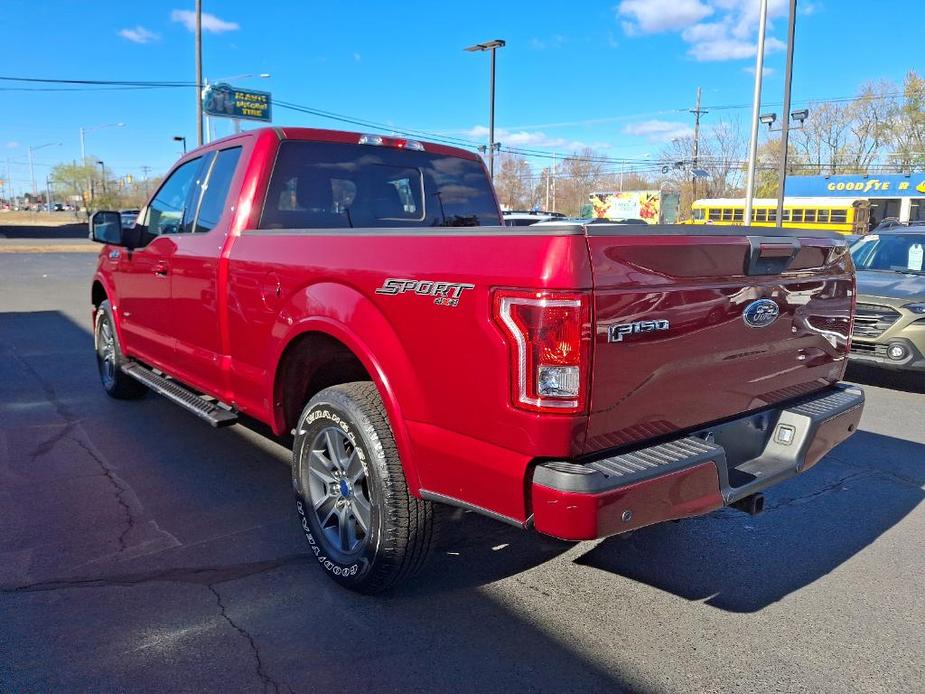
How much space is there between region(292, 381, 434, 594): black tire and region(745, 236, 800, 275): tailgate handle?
1581 mm

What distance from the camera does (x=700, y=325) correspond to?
264cm

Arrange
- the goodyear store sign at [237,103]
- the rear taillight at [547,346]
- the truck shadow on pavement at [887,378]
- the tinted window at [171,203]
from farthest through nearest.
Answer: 1. the goodyear store sign at [237,103]
2. the truck shadow on pavement at [887,378]
3. the tinted window at [171,203]
4. the rear taillight at [547,346]

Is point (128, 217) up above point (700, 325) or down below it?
above

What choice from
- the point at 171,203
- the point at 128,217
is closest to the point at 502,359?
the point at 171,203

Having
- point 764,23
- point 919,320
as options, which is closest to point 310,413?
point 919,320

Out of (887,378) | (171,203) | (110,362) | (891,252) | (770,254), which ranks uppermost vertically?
(171,203)

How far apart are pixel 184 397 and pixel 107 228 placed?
1.70 metres

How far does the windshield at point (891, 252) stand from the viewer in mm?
8273

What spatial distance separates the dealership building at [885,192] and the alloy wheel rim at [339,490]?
4104 cm

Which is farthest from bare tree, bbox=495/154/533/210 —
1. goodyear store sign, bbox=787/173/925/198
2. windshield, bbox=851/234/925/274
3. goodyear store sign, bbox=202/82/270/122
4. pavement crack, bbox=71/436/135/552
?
pavement crack, bbox=71/436/135/552

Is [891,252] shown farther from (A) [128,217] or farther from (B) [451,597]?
(A) [128,217]

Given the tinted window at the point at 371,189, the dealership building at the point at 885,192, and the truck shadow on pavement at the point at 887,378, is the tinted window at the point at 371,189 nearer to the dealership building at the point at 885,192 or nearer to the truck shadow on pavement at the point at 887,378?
the truck shadow on pavement at the point at 887,378

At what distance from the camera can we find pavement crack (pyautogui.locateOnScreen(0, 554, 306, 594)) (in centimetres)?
321

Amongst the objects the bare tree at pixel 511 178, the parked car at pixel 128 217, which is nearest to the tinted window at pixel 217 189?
the parked car at pixel 128 217
